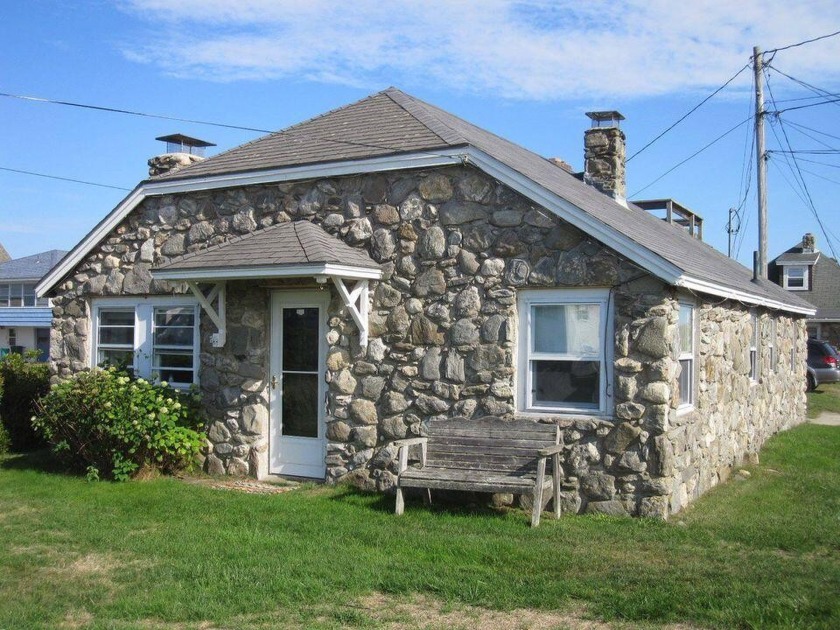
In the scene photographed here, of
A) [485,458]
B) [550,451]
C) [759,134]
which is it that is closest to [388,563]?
[550,451]

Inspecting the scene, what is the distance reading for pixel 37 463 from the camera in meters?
11.9

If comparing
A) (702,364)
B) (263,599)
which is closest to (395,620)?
(263,599)

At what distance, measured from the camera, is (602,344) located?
8.93m

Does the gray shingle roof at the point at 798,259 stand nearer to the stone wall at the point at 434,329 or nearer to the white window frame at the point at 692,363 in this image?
the stone wall at the point at 434,329

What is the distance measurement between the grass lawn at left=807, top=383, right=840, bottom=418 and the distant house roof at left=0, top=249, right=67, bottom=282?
31.9m

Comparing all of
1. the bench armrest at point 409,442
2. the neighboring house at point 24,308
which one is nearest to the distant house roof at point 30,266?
the neighboring house at point 24,308

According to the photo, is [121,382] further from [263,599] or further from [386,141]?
[263,599]

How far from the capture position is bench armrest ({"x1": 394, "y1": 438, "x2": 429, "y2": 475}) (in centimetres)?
884

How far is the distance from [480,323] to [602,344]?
53.1 inches

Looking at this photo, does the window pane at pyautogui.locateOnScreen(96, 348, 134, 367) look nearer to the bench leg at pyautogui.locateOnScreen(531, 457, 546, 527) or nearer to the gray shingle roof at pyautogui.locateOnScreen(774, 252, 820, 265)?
the bench leg at pyautogui.locateOnScreen(531, 457, 546, 527)

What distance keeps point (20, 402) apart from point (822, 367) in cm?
2209

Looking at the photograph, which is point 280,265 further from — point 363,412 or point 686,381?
point 686,381

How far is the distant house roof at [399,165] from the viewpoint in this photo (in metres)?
8.78

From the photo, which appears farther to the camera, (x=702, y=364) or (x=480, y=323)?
(x=702, y=364)
